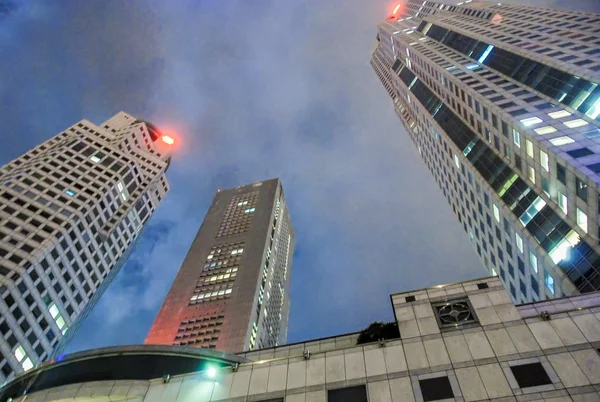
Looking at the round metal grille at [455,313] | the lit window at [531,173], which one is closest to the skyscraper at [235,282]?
the lit window at [531,173]

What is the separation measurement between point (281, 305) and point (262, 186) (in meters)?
50.9

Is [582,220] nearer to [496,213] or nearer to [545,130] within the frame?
[545,130]

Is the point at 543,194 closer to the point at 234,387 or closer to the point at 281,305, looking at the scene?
the point at 234,387

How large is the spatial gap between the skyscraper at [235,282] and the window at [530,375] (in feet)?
231

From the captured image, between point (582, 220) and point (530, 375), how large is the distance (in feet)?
86.6

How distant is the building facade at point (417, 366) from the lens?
2061cm

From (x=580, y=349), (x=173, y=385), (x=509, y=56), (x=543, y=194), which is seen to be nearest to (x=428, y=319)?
(x=580, y=349)

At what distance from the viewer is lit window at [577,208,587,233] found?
40031mm

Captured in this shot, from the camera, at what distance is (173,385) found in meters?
25.0

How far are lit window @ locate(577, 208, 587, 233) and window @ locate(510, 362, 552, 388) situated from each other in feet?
82.4

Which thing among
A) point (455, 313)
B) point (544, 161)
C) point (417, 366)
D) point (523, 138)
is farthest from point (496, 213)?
point (417, 366)

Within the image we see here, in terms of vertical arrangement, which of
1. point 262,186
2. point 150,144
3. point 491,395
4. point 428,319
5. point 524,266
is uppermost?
point 262,186

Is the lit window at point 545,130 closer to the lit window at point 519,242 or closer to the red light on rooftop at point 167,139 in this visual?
the lit window at point 519,242

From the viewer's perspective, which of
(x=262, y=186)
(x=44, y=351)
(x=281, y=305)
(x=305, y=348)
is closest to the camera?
(x=305, y=348)
